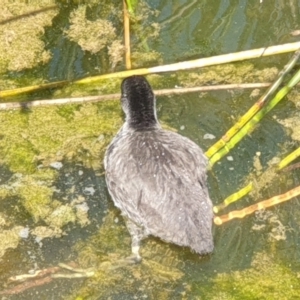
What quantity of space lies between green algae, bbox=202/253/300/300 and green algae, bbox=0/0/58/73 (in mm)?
3064

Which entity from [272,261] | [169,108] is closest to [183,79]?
[169,108]

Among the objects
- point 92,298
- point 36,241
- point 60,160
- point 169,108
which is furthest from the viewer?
point 169,108

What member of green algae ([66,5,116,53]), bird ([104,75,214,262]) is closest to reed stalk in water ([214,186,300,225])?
bird ([104,75,214,262])

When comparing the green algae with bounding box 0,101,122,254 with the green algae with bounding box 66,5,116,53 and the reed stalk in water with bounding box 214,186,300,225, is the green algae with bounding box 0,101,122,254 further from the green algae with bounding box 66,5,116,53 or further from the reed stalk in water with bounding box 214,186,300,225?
the reed stalk in water with bounding box 214,186,300,225

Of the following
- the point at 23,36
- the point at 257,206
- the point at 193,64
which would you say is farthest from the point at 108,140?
the point at 23,36

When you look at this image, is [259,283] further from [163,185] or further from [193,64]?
[193,64]

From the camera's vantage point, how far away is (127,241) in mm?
5734

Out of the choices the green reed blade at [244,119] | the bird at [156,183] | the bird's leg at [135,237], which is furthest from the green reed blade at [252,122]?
the bird's leg at [135,237]

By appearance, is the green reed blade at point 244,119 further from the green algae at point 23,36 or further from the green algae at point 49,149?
the green algae at point 23,36

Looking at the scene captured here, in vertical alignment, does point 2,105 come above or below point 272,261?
above

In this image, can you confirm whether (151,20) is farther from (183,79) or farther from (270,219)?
(270,219)

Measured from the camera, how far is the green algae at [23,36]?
7.31m

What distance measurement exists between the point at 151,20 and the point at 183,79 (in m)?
1.05

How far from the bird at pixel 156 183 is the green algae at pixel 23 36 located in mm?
1647
